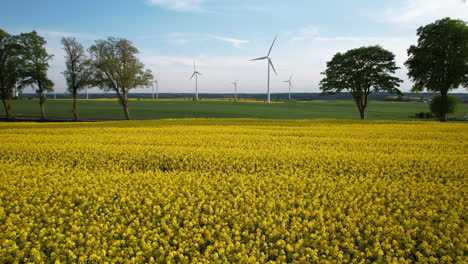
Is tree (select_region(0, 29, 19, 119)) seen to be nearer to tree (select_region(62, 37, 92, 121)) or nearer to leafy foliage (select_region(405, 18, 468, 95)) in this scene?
tree (select_region(62, 37, 92, 121))

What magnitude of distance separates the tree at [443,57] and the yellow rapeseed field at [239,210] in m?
30.4

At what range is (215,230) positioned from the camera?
5930 millimetres

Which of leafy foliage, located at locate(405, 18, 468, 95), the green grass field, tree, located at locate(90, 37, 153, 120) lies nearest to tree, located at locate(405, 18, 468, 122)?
leafy foliage, located at locate(405, 18, 468, 95)

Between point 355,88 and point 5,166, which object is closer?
point 5,166

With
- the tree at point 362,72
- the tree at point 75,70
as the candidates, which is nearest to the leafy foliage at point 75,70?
the tree at point 75,70

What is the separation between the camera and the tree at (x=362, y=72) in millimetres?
40750

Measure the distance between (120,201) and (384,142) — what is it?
15568 millimetres

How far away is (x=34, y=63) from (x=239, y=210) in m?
56.1

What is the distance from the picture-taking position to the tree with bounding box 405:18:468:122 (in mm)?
35250

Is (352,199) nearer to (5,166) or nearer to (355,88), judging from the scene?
(5,166)

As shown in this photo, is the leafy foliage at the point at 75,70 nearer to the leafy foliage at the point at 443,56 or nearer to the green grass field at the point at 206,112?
the green grass field at the point at 206,112

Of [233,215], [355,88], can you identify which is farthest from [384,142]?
[355,88]

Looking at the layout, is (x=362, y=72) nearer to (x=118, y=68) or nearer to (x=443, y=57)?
(x=443, y=57)

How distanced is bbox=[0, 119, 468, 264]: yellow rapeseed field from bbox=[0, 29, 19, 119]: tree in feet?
150
